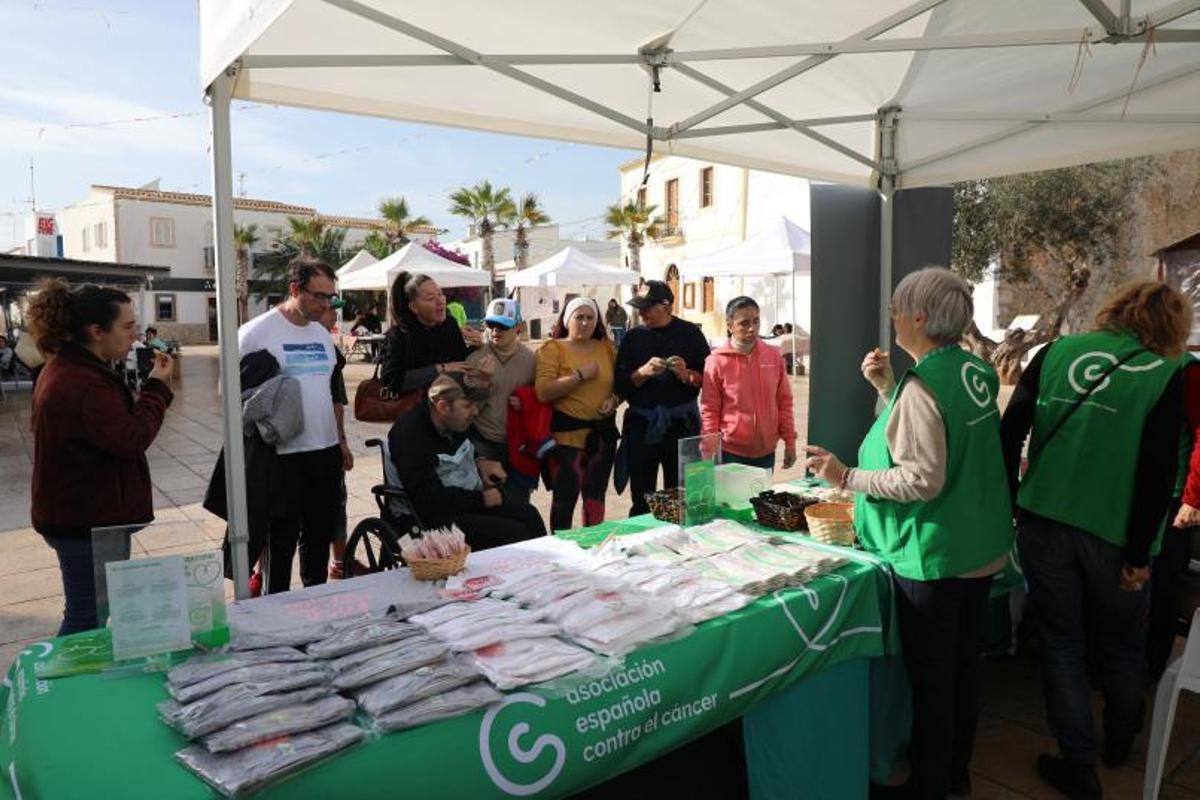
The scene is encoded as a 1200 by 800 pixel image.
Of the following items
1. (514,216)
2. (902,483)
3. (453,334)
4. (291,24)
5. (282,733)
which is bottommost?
(282,733)

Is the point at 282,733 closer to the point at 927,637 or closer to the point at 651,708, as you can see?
the point at 651,708

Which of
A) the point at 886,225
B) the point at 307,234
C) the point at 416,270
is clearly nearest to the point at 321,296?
the point at 886,225

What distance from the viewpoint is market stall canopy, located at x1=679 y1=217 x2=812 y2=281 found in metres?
10.8

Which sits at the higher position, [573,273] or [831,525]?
[573,273]

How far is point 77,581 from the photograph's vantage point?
2.57m

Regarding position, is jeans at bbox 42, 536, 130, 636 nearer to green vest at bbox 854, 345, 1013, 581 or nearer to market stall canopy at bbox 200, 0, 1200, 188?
market stall canopy at bbox 200, 0, 1200, 188

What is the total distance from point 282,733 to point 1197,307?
1258 centimetres

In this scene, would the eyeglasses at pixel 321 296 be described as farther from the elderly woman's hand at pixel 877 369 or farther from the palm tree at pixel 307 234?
the palm tree at pixel 307 234

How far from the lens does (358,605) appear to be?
214 centimetres

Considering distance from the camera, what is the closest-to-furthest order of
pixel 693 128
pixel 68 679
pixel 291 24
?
pixel 68 679, pixel 291 24, pixel 693 128

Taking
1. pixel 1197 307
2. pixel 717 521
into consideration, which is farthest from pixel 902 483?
pixel 1197 307

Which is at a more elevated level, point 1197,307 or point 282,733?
point 1197,307

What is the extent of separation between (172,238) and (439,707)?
157ft

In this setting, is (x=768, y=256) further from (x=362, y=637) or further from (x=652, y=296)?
(x=362, y=637)
